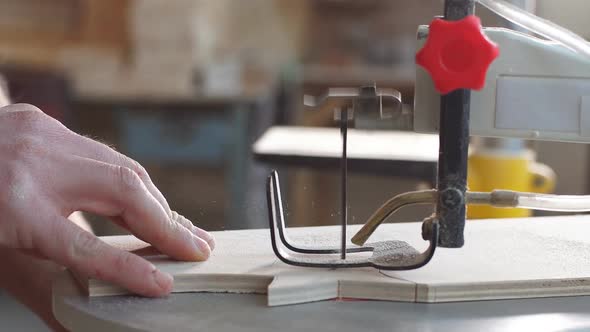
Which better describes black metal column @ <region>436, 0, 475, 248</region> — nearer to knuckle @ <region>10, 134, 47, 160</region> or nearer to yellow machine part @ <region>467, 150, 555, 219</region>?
knuckle @ <region>10, 134, 47, 160</region>

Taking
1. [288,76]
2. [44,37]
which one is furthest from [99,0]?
[288,76]

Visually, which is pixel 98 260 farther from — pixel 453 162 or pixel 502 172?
pixel 502 172

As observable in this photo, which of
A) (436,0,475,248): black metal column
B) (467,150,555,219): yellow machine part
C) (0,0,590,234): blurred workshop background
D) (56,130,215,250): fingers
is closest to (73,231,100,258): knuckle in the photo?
(56,130,215,250): fingers

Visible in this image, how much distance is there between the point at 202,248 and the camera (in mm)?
808

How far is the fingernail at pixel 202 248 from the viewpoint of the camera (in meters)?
0.80

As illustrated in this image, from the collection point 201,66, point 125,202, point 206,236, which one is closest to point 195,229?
point 206,236

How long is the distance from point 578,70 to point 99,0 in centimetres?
359

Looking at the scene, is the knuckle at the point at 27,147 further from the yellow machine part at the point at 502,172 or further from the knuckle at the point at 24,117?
the yellow machine part at the point at 502,172

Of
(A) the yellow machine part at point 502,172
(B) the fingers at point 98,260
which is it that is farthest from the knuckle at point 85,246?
(A) the yellow machine part at point 502,172

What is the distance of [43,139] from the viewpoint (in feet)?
2.61

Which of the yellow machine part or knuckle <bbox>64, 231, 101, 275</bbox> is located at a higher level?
knuckle <bbox>64, 231, 101, 275</bbox>

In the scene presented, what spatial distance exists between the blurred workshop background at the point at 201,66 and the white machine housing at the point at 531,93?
1.52 metres

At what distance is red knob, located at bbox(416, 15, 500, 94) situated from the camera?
709 millimetres

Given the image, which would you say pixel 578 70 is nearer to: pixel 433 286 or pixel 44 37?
pixel 433 286
